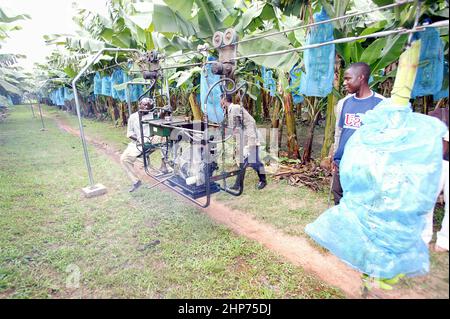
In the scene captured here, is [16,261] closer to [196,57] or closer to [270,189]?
[270,189]

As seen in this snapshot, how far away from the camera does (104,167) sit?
651cm

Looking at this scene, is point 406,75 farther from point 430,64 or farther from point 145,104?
point 145,104

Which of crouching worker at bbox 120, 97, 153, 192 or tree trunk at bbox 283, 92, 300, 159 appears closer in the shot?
crouching worker at bbox 120, 97, 153, 192

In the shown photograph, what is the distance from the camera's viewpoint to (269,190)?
4.73 metres

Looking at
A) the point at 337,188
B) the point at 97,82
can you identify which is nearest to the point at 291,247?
the point at 337,188

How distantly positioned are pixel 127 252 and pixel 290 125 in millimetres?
3735

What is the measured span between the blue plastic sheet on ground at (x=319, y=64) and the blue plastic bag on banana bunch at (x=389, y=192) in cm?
172

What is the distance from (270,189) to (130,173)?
2565mm

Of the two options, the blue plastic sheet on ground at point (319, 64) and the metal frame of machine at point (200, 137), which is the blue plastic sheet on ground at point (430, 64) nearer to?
the blue plastic sheet on ground at point (319, 64)

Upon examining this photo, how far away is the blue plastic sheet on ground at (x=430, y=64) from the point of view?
193cm

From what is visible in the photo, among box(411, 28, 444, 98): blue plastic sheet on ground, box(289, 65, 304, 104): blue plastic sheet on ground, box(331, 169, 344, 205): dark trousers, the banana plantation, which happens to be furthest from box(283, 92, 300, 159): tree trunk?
box(411, 28, 444, 98): blue plastic sheet on ground

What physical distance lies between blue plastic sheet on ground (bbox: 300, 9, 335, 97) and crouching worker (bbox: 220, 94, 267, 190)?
80 cm

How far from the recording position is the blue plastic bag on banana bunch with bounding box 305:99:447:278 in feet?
3.32

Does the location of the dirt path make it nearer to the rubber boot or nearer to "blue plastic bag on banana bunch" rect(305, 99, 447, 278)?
"blue plastic bag on banana bunch" rect(305, 99, 447, 278)
